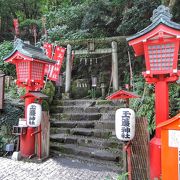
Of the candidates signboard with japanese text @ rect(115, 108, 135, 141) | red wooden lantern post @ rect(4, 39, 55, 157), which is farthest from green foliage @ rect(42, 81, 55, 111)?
signboard with japanese text @ rect(115, 108, 135, 141)

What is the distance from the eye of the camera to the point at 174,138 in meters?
4.56

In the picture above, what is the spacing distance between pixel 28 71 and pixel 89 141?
11.4 feet

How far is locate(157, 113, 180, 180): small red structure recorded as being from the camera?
4.47 m

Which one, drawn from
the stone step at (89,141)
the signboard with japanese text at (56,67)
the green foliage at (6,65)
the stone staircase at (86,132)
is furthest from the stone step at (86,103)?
the green foliage at (6,65)

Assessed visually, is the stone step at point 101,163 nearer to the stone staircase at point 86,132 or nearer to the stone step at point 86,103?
the stone staircase at point 86,132

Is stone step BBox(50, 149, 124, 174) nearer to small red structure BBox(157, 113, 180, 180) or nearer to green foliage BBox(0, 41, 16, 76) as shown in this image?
small red structure BBox(157, 113, 180, 180)

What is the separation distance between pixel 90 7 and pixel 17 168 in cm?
1109

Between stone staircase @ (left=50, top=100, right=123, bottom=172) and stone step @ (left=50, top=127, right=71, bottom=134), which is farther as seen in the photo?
stone step @ (left=50, top=127, right=71, bottom=134)

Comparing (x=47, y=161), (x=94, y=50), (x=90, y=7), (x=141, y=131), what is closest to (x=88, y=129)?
(x=47, y=161)

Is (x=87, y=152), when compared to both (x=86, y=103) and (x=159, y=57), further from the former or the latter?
(x=159, y=57)

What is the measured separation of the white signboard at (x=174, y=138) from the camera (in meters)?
4.51

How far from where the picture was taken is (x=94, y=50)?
12812 mm

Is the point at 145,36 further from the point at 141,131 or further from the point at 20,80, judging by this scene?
the point at 20,80

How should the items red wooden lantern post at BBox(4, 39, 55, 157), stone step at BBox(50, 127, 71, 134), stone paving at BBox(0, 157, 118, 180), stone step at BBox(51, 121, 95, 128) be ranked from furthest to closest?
1. stone step at BBox(51, 121, 95, 128)
2. stone step at BBox(50, 127, 71, 134)
3. red wooden lantern post at BBox(4, 39, 55, 157)
4. stone paving at BBox(0, 157, 118, 180)
